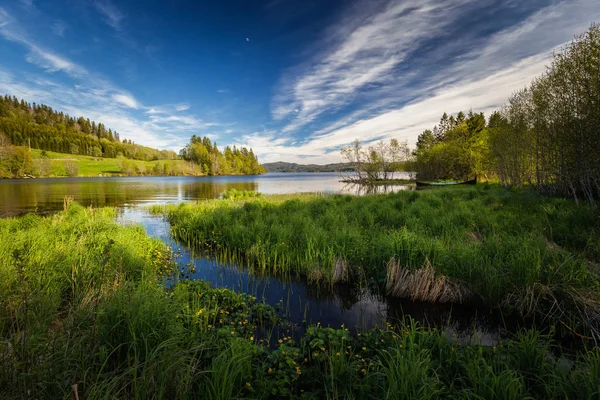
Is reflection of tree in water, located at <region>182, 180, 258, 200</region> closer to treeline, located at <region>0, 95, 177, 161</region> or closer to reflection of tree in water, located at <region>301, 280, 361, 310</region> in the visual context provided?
reflection of tree in water, located at <region>301, 280, 361, 310</region>

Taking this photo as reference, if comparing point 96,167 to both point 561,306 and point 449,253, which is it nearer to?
point 449,253

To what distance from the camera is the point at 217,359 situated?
3598 millimetres

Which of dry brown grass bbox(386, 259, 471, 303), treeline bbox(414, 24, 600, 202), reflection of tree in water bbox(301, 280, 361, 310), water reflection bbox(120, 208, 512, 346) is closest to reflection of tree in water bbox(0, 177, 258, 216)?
water reflection bbox(120, 208, 512, 346)

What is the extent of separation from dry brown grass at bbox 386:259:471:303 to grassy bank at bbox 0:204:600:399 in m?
2.27

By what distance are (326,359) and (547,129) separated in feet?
80.0

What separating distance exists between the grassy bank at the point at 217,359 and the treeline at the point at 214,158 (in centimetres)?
17028

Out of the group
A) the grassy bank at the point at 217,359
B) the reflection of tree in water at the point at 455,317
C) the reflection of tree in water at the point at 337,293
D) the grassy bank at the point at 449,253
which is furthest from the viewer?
the reflection of tree in water at the point at 337,293

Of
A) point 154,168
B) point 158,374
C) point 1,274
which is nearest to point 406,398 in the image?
point 158,374

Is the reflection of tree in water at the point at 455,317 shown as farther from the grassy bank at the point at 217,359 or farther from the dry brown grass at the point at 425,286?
the grassy bank at the point at 217,359

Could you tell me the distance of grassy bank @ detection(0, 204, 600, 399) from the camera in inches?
116

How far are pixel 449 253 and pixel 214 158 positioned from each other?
17022 centimetres

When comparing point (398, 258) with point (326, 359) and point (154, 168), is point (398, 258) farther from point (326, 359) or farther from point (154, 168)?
point (154, 168)

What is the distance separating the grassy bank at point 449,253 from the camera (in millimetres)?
6070

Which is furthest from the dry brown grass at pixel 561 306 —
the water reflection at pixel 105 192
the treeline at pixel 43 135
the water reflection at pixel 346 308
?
the treeline at pixel 43 135
